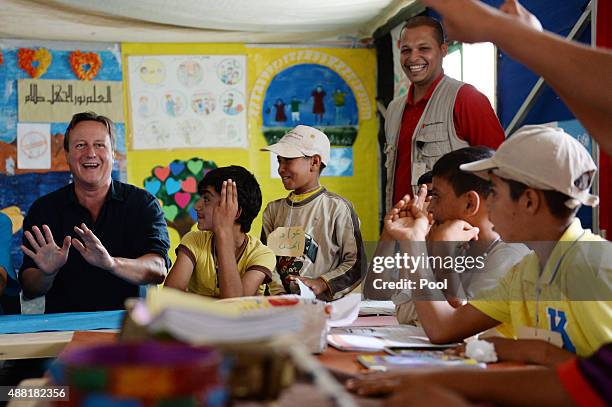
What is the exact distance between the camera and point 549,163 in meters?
1.62

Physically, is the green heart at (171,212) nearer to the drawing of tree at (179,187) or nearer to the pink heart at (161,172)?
the drawing of tree at (179,187)

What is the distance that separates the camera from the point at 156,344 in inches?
32.0

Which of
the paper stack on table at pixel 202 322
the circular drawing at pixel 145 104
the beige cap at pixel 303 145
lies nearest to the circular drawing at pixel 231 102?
the circular drawing at pixel 145 104

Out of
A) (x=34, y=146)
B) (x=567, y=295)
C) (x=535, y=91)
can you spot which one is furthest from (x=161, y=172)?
(x=567, y=295)

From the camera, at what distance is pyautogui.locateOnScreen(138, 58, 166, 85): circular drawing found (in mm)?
5977

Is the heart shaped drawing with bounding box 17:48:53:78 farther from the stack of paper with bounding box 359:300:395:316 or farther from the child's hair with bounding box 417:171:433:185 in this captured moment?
the stack of paper with bounding box 359:300:395:316

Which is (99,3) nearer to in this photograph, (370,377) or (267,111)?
(267,111)

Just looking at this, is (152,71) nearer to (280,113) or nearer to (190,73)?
(190,73)

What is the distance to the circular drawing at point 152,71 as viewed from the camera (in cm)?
598

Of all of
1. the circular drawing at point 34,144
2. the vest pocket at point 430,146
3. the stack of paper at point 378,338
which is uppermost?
the circular drawing at point 34,144

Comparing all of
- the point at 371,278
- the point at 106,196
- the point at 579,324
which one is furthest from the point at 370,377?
the point at 106,196

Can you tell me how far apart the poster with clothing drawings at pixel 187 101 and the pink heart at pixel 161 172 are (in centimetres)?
20

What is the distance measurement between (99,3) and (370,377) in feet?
13.7

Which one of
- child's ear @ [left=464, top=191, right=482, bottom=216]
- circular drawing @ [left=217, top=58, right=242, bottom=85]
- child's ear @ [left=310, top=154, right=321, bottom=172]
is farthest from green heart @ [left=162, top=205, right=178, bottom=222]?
child's ear @ [left=464, top=191, right=482, bottom=216]
